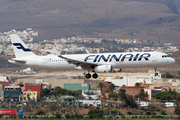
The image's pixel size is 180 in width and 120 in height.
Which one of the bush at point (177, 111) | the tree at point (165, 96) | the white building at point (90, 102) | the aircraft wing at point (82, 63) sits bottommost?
the bush at point (177, 111)

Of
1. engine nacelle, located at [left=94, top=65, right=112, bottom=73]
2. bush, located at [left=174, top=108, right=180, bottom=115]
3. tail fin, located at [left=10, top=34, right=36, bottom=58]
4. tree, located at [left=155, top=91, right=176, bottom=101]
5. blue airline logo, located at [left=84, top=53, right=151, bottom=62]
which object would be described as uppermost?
tail fin, located at [left=10, top=34, right=36, bottom=58]

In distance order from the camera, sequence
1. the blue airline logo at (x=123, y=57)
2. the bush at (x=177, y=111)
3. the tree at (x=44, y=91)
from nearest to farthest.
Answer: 1. the blue airline logo at (x=123, y=57)
2. the bush at (x=177, y=111)
3. the tree at (x=44, y=91)

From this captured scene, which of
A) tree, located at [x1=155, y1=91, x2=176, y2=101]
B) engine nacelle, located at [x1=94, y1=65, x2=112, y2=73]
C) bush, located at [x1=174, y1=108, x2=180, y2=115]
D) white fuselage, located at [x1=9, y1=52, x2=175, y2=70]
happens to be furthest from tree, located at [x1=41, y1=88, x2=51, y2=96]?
engine nacelle, located at [x1=94, y1=65, x2=112, y2=73]

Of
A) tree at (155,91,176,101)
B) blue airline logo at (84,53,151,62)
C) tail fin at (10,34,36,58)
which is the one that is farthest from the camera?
tree at (155,91,176,101)

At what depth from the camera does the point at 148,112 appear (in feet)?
338

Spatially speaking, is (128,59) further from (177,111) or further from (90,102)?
(90,102)

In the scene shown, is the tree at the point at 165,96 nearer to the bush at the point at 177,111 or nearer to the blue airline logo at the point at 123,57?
the bush at the point at 177,111

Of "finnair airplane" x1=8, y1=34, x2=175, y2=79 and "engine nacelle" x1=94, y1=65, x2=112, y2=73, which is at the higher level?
"finnair airplane" x1=8, y1=34, x2=175, y2=79

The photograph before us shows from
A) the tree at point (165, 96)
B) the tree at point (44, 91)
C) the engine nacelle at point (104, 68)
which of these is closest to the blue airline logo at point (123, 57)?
the engine nacelle at point (104, 68)

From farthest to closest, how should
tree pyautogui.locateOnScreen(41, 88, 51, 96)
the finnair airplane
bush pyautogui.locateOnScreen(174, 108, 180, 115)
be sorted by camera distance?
tree pyautogui.locateOnScreen(41, 88, 51, 96) → bush pyautogui.locateOnScreen(174, 108, 180, 115) → the finnair airplane

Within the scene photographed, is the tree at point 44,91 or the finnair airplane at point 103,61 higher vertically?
the finnair airplane at point 103,61

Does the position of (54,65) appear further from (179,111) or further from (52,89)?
(52,89)

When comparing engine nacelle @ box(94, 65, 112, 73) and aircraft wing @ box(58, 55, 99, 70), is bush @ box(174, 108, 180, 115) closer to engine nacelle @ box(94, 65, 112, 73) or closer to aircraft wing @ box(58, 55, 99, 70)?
aircraft wing @ box(58, 55, 99, 70)

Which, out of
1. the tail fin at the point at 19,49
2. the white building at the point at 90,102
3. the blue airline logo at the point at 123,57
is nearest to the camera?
the blue airline logo at the point at 123,57
